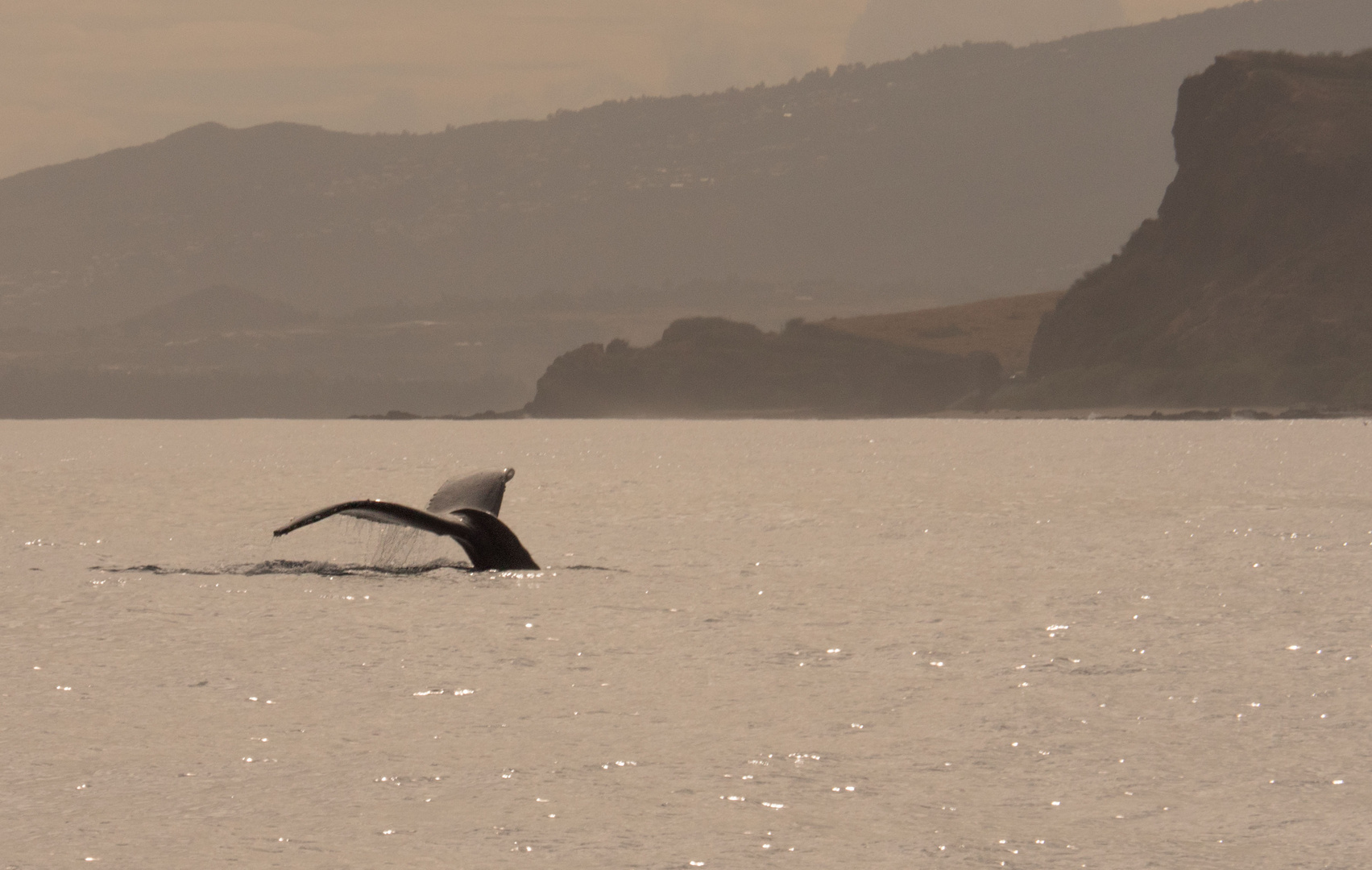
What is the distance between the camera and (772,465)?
9556 centimetres

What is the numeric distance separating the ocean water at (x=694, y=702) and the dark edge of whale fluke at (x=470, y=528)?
0.72 meters

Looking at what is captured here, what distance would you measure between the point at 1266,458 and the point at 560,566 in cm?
7676

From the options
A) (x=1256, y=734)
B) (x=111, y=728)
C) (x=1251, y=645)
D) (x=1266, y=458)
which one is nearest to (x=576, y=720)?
(x=111, y=728)

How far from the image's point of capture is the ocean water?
995 centimetres

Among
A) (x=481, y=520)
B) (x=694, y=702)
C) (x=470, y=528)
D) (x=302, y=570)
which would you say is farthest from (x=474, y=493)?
(x=694, y=702)

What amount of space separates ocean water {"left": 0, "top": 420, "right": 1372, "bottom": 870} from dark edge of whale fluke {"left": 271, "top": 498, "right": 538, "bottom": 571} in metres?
0.72

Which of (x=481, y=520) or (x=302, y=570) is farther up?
(x=481, y=520)

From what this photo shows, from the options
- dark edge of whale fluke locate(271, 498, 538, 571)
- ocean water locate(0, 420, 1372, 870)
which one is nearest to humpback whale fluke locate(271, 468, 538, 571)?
dark edge of whale fluke locate(271, 498, 538, 571)

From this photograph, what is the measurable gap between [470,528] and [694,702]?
1209 cm

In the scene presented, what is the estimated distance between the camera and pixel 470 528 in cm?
2628

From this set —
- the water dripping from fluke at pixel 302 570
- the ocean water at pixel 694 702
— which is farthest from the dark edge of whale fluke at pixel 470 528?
the ocean water at pixel 694 702

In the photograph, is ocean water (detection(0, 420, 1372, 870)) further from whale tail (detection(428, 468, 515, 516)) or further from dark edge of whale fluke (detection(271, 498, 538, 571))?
whale tail (detection(428, 468, 515, 516))

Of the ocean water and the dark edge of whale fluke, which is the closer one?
the ocean water

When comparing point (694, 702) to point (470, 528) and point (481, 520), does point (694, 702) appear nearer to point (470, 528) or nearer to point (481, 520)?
point (470, 528)
